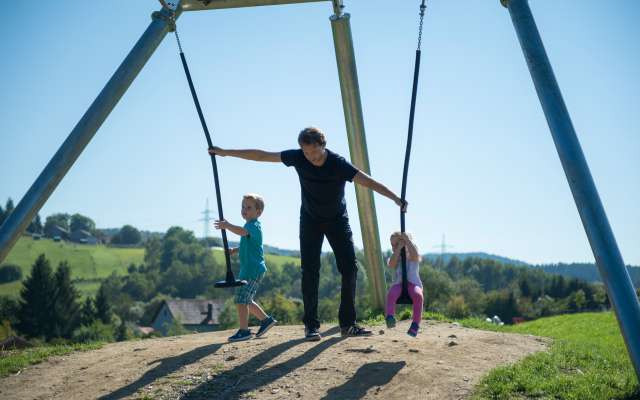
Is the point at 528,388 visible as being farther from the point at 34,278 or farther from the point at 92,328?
the point at 34,278

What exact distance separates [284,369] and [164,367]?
1.26m

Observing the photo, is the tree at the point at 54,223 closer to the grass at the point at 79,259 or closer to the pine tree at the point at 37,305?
the grass at the point at 79,259

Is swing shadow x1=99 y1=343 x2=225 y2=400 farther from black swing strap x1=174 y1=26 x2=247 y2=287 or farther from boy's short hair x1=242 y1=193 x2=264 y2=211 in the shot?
boy's short hair x1=242 y1=193 x2=264 y2=211

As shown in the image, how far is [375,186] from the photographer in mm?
6527

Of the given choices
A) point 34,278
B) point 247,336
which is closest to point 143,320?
point 34,278

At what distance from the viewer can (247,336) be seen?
7.64 metres

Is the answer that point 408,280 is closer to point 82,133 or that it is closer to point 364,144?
point 364,144

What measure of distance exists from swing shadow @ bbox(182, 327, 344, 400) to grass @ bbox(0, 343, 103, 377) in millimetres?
2922

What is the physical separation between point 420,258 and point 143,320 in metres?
91.1

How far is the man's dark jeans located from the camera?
6.84 meters

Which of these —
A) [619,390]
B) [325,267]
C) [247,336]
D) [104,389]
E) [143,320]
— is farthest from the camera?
[325,267]

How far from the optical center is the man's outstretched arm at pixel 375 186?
6.48 meters

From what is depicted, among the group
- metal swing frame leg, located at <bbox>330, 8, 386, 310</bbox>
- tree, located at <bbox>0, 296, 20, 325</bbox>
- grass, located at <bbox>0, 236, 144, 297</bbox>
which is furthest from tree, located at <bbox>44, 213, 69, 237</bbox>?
metal swing frame leg, located at <bbox>330, 8, 386, 310</bbox>

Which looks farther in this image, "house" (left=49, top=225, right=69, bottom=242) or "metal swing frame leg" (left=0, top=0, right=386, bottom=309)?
"house" (left=49, top=225, right=69, bottom=242)
